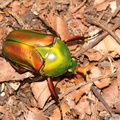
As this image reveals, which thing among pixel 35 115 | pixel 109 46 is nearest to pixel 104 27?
pixel 109 46

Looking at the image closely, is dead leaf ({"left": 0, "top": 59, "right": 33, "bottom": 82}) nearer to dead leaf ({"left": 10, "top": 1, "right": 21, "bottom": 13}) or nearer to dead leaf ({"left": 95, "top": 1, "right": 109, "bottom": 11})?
dead leaf ({"left": 10, "top": 1, "right": 21, "bottom": 13})

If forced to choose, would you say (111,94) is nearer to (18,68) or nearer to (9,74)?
(18,68)

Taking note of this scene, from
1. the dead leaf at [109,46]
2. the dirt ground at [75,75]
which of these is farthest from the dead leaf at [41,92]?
the dead leaf at [109,46]

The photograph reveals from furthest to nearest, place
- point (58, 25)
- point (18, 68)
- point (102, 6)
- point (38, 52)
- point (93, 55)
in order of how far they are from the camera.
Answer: point (102, 6)
point (58, 25)
point (93, 55)
point (18, 68)
point (38, 52)

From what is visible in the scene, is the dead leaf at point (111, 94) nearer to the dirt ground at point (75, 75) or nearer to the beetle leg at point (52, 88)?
the dirt ground at point (75, 75)

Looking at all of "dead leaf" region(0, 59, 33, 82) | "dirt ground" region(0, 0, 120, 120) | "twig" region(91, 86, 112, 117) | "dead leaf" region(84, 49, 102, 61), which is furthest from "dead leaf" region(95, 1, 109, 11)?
"dead leaf" region(0, 59, 33, 82)
